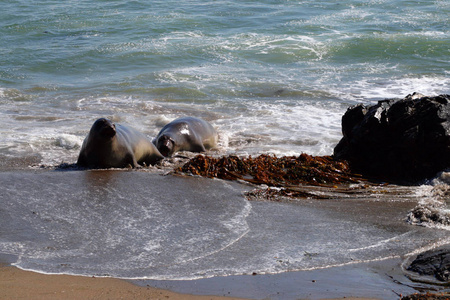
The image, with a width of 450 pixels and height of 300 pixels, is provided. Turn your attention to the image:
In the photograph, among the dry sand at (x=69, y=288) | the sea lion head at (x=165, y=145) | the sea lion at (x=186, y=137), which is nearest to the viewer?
the dry sand at (x=69, y=288)

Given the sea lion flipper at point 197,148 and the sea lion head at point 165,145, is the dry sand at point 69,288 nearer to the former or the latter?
the sea lion head at point 165,145

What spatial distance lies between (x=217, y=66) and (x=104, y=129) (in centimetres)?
936

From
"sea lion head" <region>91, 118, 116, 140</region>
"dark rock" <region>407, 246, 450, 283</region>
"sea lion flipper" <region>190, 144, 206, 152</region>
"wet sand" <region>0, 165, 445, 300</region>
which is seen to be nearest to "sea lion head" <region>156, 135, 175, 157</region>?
"sea lion flipper" <region>190, 144, 206, 152</region>

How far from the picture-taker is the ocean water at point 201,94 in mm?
4488

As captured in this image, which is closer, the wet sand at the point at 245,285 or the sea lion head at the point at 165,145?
the wet sand at the point at 245,285

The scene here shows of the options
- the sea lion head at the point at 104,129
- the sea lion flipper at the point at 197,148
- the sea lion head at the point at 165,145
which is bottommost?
the sea lion flipper at the point at 197,148

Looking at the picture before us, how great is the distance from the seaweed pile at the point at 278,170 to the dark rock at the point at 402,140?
0.99ft

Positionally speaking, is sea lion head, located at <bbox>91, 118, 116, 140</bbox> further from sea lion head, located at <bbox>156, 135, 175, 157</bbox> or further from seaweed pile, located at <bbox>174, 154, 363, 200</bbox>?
sea lion head, located at <bbox>156, 135, 175, 157</bbox>

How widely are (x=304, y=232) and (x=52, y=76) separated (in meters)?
11.9

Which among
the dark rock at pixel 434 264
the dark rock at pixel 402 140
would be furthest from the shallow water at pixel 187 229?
the dark rock at pixel 402 140

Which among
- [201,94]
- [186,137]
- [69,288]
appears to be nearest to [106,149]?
[186,137]

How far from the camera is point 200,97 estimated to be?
1326 cm

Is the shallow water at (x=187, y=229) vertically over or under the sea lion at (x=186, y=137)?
over

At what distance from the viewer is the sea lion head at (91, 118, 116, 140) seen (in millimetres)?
7422
